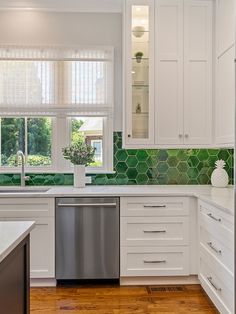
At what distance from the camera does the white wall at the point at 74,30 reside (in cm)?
388

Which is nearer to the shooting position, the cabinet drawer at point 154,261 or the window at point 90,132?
the cabinet drawer at point 154,261

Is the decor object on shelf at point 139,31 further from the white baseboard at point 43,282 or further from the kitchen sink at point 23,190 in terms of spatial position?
the white baseboard at point 43,282

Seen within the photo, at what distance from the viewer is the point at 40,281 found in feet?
11.0

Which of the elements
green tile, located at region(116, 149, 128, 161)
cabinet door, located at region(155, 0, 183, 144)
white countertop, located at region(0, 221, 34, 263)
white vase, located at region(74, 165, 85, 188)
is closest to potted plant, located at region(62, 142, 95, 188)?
white vase, located at region(74, 165, 85, 188)

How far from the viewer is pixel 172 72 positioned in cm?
361

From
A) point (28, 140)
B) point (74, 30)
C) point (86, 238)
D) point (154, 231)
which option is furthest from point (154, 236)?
point (74, 30)

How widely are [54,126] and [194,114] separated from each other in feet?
4.98

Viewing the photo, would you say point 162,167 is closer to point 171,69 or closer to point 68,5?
point 171,69

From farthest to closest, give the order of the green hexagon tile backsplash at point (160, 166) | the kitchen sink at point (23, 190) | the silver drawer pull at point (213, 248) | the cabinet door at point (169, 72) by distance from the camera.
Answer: the green hexagon tile backsplash at point (160, 166) → the kitchen sink at point (23, 190) → the cabinet door at point (169, 72) → the silver drawer pull at point (213, 248)

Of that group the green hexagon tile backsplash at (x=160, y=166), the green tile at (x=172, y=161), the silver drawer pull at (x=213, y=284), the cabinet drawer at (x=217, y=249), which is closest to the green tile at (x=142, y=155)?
the green hexagon tile backsplash at (x=160, y=166)

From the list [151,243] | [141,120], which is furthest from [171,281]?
[141,120]

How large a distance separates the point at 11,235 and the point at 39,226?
1.73 metres

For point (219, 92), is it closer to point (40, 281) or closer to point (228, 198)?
point (228, 198)

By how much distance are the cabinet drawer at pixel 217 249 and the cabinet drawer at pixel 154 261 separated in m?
0.30
